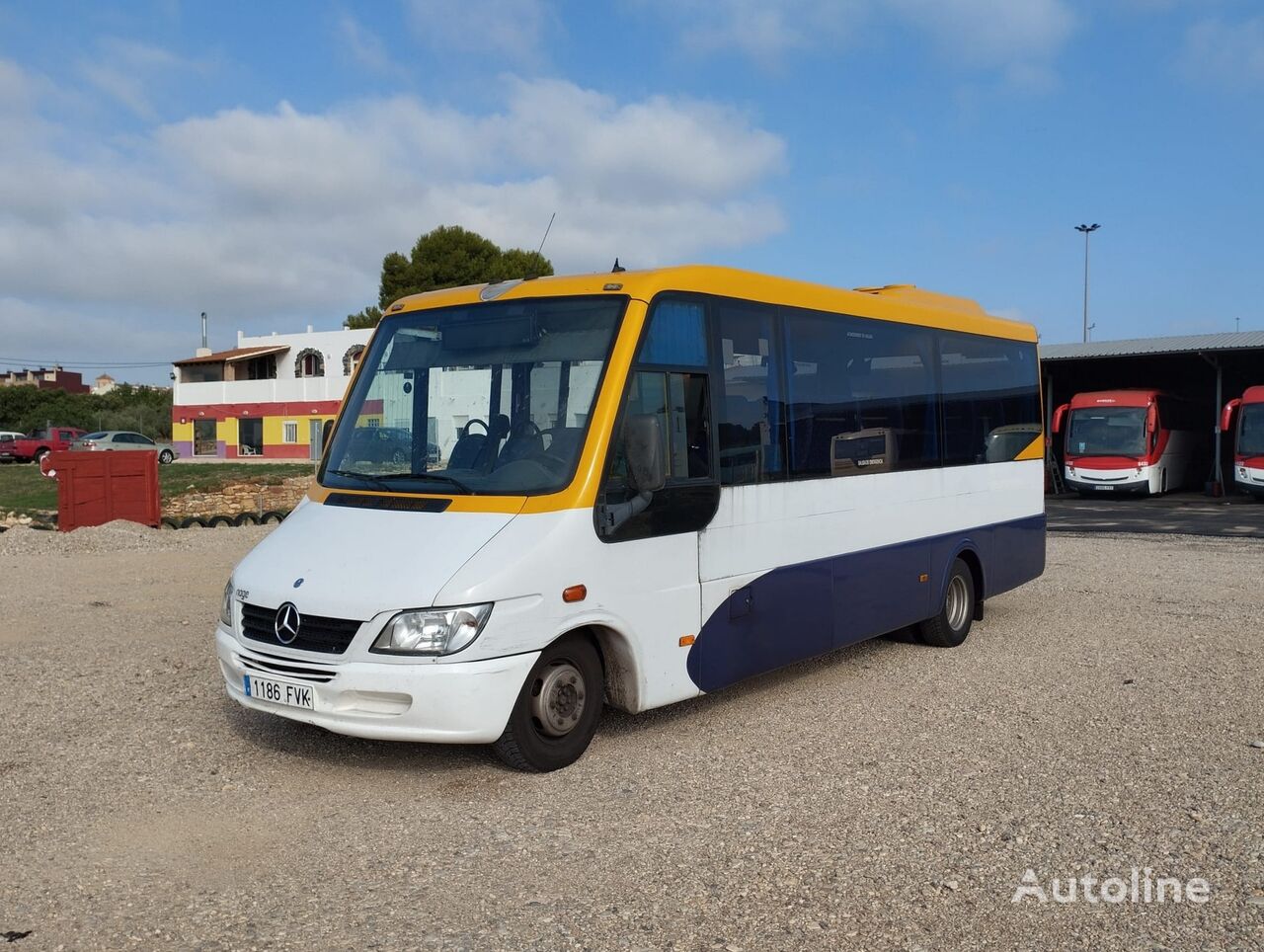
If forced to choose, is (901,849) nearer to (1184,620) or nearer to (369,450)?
(369,450)

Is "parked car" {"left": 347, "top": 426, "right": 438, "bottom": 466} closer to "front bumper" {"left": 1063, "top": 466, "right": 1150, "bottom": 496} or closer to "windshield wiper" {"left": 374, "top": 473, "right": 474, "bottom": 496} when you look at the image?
"windshield wiper" {"left": 374, "top": 473, "right": 474, "bottom": 496}

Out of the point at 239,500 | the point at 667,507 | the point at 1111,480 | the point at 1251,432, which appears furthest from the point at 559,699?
the point at 1111,480

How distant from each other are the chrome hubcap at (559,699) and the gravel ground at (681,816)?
0.26 m

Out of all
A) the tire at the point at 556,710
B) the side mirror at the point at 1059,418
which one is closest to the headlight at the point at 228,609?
the tire at the point at 556,710

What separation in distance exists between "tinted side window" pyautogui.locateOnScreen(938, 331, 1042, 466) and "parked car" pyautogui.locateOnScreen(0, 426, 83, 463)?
51472mm

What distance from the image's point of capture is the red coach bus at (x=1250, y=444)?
30.4 metres

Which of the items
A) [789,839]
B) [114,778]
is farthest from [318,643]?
[789,839]

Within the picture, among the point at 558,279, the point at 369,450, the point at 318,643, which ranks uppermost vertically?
the point at 558,279

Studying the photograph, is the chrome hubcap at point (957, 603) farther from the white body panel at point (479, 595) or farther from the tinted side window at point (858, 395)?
the white body panel at point (479, 595)

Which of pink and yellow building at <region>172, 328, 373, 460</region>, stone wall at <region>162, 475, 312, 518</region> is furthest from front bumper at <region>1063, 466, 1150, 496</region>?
pink and yellow building at <region>172, 328, 373, 460</region>

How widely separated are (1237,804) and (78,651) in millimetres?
8374

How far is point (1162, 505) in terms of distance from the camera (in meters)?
30.1

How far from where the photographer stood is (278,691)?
5.77 meters

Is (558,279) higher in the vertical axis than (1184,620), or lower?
higher
